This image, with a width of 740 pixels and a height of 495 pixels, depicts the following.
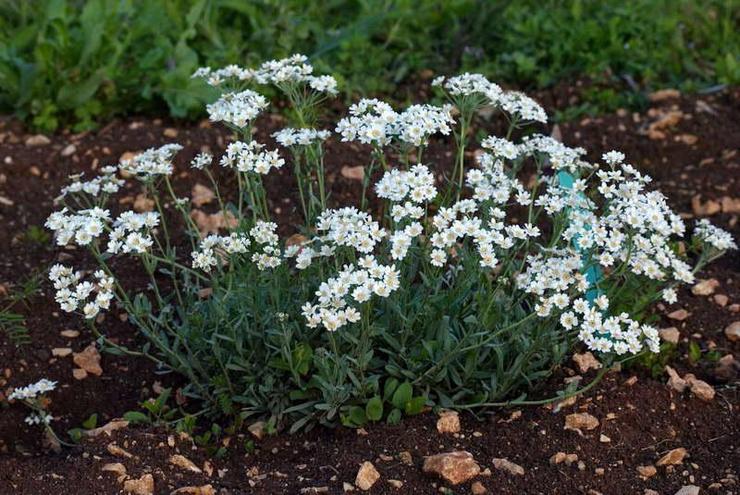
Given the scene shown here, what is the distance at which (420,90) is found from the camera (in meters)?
5.51

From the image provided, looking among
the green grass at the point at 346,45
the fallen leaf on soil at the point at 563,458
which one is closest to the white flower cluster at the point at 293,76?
the fallen leaf on soil at the point at 563,458

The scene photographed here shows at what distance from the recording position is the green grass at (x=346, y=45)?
16.6 feet

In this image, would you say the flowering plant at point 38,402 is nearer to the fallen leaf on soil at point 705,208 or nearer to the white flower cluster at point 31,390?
the white flower cluster at point 31,390

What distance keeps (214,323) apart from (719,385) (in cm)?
166

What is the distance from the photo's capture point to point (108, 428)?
10.7 ft

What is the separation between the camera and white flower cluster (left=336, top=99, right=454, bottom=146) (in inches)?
120

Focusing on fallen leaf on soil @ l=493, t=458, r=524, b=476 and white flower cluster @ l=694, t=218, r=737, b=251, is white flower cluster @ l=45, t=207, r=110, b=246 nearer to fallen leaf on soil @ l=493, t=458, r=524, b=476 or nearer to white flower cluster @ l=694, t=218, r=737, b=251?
fallen leaf on soil @ l=493, t=458, r=524, b=476

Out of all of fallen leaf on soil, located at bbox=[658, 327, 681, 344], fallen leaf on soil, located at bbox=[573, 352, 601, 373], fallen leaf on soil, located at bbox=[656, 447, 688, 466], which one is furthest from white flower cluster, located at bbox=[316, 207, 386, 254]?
fallen leaf on soil, located at bbox=[658, 327, 681, 344]

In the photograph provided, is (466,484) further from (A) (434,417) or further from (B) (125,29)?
(B) (125,29)

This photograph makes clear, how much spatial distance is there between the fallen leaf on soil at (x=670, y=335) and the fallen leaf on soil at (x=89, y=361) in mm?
1924

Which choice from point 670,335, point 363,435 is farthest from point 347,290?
point 670,335

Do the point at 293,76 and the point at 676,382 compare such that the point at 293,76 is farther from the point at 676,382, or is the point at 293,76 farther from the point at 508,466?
the point at 676,382

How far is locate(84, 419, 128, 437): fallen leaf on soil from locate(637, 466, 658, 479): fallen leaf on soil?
4.99 ft

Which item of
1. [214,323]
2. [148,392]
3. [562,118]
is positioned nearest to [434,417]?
[214,323]
